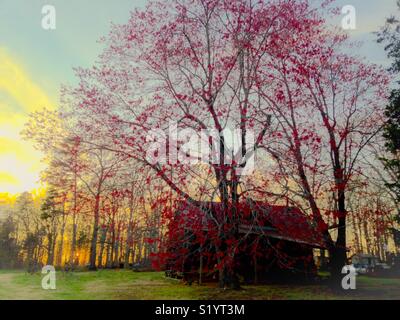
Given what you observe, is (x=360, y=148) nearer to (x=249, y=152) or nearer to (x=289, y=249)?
(x=249, y=152)

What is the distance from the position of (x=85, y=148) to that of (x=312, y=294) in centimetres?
1145

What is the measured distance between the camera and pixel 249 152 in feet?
37.7

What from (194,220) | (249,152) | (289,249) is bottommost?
(289,249)

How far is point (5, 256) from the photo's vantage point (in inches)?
1447

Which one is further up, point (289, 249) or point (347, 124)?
point (347, 124)

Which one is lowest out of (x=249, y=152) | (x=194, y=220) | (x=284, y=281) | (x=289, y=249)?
(x=284, y=281)

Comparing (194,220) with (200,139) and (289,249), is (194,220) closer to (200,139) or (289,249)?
(200,139)

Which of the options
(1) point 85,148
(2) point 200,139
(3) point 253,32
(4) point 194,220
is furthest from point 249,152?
(1) point 85,148

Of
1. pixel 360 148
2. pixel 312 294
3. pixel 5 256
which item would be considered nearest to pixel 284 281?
pixel 312 294
